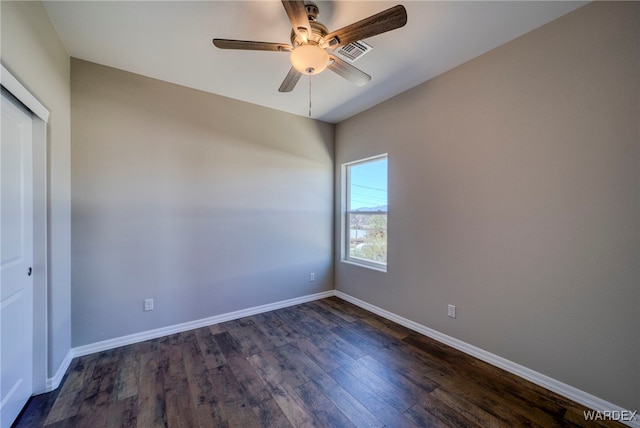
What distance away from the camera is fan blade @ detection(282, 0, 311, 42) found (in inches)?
51.2

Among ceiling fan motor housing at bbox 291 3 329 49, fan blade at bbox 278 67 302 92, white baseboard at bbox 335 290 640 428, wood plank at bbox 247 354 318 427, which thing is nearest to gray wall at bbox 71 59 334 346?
wood plank at bbox 247 354 318 427

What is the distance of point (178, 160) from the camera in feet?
9.19

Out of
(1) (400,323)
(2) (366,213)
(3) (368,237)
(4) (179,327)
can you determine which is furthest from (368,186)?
(4) (179,327)

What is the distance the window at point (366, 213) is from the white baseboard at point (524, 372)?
0.81 m

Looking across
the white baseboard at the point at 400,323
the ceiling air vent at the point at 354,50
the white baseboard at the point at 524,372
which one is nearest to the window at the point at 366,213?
the white baseboard at the point at 400,323

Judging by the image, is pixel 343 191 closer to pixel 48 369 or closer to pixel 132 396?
pixel 132 396

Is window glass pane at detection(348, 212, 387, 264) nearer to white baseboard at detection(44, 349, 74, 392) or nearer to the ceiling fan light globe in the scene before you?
the ceiling fan light globe

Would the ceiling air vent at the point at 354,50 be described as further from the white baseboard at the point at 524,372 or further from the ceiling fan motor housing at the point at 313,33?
the white baseboard at the point at 524,372

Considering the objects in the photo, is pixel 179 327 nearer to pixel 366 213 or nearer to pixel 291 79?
pixel 366 213

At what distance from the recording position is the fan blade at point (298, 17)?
1.30 m

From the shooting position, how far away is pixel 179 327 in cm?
281

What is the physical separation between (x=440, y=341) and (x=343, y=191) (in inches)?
91.5

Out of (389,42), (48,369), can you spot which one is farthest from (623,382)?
(48,369)

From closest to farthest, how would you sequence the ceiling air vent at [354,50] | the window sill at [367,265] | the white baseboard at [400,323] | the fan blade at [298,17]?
the fan blade at [298,17] < the white baseboard at [400,323] < the ceiling air vent at [354,50] < the window sill at [367,265]
